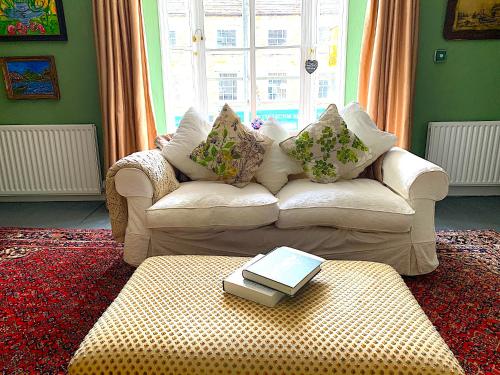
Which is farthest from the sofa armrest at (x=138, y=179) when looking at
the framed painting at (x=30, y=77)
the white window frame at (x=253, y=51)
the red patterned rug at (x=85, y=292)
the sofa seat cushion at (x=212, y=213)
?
the framed painting at (x=30, y=77)

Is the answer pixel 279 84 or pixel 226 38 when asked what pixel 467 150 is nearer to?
pixel 279 84

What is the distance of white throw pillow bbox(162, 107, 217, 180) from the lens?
2.43 metres

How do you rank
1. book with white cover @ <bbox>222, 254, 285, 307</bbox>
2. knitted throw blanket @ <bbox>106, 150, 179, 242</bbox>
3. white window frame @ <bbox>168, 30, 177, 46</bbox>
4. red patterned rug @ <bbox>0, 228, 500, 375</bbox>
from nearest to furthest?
book with white cover @ <bbox>222, 254, 285, 307</bbox> → red patterned rug @ <bbox>0, 228, 500, 375</bbox> → knitted throw blanket @ <bbox>106, 150, 179, 242</bbox> → white window frame @ <bbox>168, 30, 177, 46</bbox>

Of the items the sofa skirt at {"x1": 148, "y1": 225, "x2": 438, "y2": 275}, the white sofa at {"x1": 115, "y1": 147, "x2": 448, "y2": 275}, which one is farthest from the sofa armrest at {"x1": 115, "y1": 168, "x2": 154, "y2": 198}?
the sofa skirt at {"x1": 148, "y1": 225, "x2": 438, "y2": 275}

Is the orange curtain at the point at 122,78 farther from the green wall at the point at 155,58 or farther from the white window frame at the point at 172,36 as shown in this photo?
the white window frame at the point at 172,36

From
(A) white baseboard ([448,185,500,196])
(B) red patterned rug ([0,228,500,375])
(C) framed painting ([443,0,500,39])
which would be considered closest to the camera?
(B) red patterned rug ([0,228,500,375])

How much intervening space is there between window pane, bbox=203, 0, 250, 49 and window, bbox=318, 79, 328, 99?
2.47 feet

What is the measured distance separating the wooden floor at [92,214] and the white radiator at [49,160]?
14 centimetres

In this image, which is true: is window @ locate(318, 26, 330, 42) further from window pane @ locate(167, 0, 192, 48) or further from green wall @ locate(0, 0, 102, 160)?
green wall @ locate(0, 0, 102, 160)

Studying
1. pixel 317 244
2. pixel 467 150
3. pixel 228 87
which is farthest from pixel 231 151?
pixel 467 150

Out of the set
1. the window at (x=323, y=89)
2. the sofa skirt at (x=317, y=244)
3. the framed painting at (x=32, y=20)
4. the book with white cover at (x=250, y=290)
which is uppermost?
the framed painting at (x=32, y=20)

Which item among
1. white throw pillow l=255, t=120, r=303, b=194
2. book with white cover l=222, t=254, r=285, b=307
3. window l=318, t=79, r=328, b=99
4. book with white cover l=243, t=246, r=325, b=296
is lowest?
book with white cover l=222, t=254, r=285, b=307

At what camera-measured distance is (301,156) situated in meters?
2.39

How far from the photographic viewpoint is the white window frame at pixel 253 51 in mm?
3273
